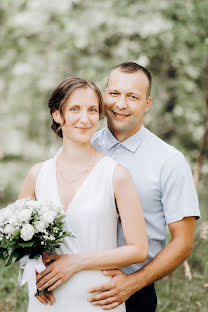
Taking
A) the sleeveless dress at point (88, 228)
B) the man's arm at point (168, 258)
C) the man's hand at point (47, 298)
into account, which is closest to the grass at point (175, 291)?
the man's arm at point (168, 258)

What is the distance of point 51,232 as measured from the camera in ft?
6.82

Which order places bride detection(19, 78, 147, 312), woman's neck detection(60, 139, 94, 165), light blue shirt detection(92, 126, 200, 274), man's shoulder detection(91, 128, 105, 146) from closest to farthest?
bride detection(19, 78, 147, 312) < woman's neck detection(60, 139, 94, 165) < light blue shirt detection(92, 126, 200, 274) < man's shoulder detection(91, 128, 105, 146)

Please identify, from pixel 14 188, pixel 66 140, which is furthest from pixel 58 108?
pixel 14 188

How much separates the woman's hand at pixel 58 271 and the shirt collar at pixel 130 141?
87 centimetres

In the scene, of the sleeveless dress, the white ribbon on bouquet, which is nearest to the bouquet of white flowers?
the white ribbon on bouquet

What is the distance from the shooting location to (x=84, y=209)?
2.24m

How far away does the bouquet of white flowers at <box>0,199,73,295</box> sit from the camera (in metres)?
2.03

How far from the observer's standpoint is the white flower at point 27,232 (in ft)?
6.51

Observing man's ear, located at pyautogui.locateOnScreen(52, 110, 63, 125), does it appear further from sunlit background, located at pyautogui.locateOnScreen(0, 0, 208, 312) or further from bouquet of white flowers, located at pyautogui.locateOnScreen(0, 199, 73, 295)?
sunlit background, located at pyautogui.locateOnScreen(0, 0, 208, 312)

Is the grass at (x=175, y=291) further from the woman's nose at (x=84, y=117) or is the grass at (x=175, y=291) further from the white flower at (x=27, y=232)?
the woman's nose at (x=84, y=117)

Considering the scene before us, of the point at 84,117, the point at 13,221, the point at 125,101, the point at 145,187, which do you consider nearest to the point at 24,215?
the point at 13,221

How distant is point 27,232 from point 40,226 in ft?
0.23

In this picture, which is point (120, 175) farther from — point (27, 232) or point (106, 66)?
point (106, 66)

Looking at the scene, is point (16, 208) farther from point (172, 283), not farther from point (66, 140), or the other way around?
point (172, 283)
